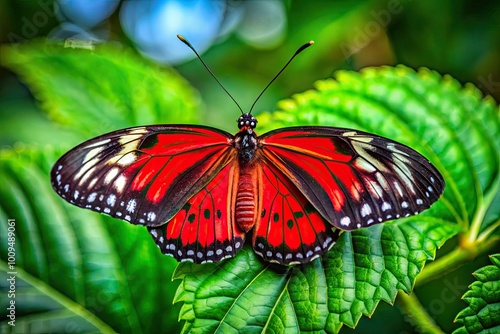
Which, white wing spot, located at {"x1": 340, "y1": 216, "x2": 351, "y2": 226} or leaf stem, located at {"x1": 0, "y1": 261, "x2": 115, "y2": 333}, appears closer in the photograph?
white wing spot, located at {"x1": 340, "y1": 216, "x2": 351, "y2": 226}

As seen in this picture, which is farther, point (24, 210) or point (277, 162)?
point (24, 210)

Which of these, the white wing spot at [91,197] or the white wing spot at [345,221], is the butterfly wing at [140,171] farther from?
the white wing spot at [345,221]

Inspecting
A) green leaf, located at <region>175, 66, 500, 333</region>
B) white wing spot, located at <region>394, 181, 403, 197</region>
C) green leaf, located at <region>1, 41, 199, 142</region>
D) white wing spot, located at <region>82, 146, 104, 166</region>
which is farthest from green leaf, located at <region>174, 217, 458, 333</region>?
green leaf, located at <region>1, 41, 199, 142</region>

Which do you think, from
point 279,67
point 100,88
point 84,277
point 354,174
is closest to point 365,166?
point 354,174

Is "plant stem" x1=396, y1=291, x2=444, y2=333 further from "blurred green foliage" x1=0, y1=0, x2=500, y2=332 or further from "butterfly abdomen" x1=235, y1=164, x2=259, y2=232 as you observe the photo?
"butterfly abdomen" x1=235, y1=164, x2=259, y2=232

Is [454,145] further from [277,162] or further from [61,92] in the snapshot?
[61,92]

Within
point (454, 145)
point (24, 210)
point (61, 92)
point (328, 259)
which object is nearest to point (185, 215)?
point (328, 259)
